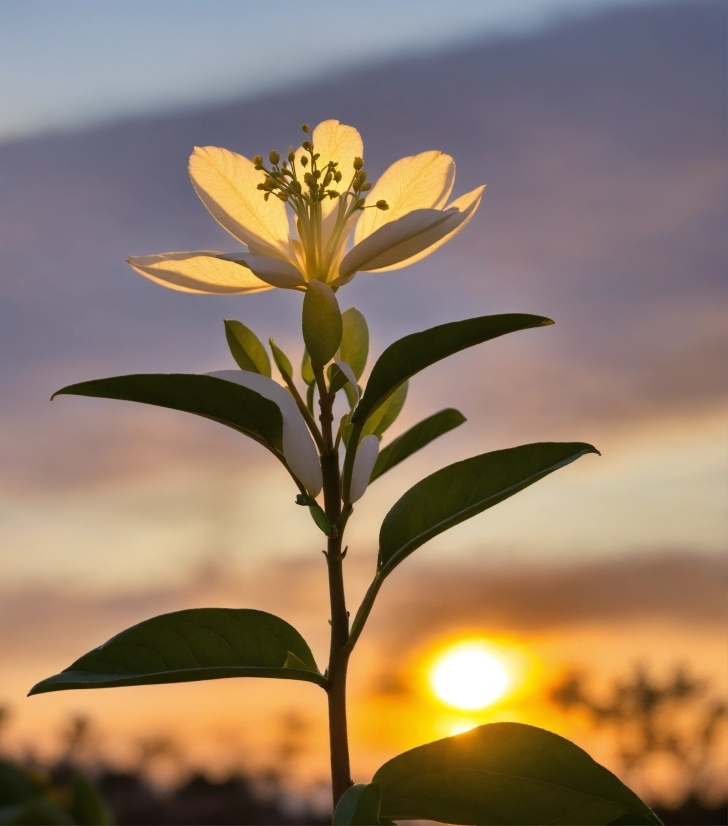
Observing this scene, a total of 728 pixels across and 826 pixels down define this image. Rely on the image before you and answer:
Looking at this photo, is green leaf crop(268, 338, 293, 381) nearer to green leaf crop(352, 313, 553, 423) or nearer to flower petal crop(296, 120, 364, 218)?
green leaf crop(352, 313, 553, 423)

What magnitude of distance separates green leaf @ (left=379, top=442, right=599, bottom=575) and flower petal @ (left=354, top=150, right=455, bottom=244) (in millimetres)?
340

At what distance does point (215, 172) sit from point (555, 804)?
813 millimetres

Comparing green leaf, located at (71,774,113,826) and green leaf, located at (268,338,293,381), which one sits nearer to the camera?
green leaf, located at (71,774,113,826)

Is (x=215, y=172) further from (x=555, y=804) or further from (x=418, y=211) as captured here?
(x=555, y=804)

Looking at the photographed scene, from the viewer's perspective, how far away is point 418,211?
3.13ft

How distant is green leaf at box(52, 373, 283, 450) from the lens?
2.75 ft

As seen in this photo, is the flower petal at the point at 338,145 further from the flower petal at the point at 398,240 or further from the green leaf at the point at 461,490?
the green leaf at the point at 461,490

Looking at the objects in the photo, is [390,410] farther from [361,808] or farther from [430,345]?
[361,808]

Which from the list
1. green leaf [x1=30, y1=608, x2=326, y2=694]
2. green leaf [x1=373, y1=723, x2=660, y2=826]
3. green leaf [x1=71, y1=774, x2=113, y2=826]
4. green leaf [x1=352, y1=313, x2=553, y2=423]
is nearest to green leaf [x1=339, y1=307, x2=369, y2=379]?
green leaf [x1=352, y1=313, x2=553, y2=423]

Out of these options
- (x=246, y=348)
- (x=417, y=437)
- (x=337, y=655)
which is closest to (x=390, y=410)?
(x=417, y=437)

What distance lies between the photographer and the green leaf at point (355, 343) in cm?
105

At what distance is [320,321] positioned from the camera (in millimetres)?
915

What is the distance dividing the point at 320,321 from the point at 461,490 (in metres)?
0.23

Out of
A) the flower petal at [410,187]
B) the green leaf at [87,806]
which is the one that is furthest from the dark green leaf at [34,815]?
the flower petal at [410,187]
